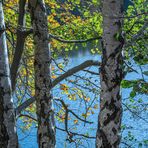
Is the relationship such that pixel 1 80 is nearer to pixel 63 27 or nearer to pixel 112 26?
pixel 112 26

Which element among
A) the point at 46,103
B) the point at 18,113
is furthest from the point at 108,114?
the point at 18,113

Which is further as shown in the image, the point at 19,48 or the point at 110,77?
the point at 19,48

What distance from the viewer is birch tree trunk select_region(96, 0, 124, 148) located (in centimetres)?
366

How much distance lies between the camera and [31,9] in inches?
196

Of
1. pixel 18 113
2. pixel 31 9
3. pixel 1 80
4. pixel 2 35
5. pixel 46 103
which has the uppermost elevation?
pixel 31 9

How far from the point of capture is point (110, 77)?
3787 millimetres

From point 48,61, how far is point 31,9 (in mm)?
704

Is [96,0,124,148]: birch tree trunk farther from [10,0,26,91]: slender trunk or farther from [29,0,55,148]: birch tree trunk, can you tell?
[10,0,26,91]: slender trunk

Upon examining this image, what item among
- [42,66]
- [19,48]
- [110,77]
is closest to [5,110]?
[42,66]

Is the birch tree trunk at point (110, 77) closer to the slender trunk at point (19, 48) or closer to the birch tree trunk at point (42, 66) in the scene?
the birch tree trunk at point (42, 66)

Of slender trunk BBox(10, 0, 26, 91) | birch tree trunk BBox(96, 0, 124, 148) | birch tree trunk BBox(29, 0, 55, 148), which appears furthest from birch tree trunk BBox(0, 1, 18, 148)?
slender trunk BBox(10, 0, 26, 91)

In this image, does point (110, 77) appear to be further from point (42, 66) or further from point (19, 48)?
point (19, 48)

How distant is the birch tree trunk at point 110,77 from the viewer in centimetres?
366

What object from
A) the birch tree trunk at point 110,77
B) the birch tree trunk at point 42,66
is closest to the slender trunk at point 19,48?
the birch tree trunk at point 42,66
